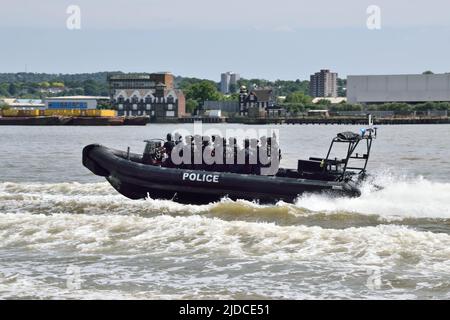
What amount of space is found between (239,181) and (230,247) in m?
5.13

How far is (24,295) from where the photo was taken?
12414mm

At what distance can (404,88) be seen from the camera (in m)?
151

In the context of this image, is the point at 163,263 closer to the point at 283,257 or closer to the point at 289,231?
the point at 283,257

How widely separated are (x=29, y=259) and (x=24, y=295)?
2.64m

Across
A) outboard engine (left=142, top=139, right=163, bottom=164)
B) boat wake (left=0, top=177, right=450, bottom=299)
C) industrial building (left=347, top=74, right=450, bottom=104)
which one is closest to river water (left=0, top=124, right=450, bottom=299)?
boat wake (left=0, top=177, right=450, bottom=299)

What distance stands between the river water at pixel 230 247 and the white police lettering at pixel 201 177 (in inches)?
26.4

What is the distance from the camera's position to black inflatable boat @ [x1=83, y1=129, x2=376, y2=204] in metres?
20.5

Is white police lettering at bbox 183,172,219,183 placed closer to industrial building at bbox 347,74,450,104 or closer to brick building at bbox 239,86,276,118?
industrial building at bbox 347,74,450,104

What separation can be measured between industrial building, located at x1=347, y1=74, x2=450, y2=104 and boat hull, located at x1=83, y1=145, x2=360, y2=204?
437ft

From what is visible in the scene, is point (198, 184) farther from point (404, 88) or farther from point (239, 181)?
point (404, 88)

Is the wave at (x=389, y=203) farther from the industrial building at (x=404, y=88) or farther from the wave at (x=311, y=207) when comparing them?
the industrial building at (x=404, y=88)

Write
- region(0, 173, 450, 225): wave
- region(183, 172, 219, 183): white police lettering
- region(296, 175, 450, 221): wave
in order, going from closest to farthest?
region(0, 173, 450, 225): wave, region(296, 175, 450, 221): wave, region(183, 172, 219, 183): white police lettering

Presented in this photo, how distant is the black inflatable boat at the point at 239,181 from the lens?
20.5 meters

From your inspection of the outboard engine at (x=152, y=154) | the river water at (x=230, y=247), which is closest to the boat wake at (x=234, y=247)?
the river water at (x=230, y=247)
